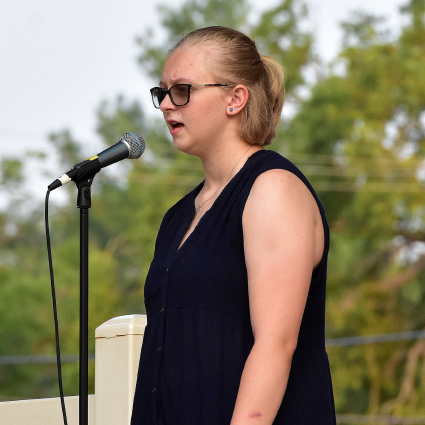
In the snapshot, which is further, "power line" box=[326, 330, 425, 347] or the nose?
"power line" box=[326, 330, 425, 347]

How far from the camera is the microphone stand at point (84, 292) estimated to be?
161 cm


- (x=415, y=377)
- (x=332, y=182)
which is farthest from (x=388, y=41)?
(x=415, y=377)

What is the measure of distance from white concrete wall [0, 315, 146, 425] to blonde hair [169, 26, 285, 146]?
71 centimetres

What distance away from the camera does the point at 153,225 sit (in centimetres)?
1628

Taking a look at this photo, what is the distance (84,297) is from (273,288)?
45cm

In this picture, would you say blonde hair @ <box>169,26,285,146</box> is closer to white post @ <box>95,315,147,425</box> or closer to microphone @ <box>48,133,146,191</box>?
microphone @ <box>48,133,146,191</box>

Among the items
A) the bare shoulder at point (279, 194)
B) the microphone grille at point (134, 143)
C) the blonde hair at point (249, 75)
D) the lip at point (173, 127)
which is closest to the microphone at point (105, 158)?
the microphone grille at point (134, 143)

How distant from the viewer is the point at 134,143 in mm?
1739

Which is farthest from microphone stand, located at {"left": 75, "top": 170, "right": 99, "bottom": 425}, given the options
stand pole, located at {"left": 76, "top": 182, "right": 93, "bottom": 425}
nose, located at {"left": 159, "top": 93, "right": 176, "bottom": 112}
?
nose, located at {"left": 159, "top": 93, "right": 176, "bottom": 112}

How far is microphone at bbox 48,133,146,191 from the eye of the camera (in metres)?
1.67

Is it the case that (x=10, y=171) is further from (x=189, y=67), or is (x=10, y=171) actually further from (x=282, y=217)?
(x=282, y=217)

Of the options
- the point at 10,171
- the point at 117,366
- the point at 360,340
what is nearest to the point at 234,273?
the point at 117,366

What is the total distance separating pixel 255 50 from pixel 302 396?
769mm

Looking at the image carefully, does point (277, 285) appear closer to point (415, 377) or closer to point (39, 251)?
point (415, 377)
